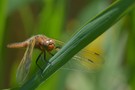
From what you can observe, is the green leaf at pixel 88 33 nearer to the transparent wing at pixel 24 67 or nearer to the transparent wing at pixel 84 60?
the transparent wing at pixel 24 67

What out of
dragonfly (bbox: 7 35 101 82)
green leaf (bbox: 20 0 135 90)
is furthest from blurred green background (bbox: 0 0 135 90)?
green leaf (bbox: 20 0 135 90)

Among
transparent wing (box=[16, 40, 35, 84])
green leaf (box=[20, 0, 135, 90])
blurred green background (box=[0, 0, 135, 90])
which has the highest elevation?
green leaf (box=[20, 0, 135, 90])

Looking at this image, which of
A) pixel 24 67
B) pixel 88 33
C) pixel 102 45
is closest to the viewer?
pixel 88 33

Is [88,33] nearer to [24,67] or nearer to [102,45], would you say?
[24,67]

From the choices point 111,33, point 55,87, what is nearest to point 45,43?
point 55,87

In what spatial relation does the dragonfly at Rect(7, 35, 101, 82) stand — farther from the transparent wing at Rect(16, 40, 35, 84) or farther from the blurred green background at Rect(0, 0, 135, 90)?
the blurred green background at Rect(0, 0, 135, 90)

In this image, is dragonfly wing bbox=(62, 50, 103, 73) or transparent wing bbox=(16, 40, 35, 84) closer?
transparent wing bbox=(16, 40, 35, 84)

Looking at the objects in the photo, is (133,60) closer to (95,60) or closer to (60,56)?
(95,60)

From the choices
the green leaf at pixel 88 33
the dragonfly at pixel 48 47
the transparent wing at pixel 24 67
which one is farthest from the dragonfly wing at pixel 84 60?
the green leaf at pixel 88 33

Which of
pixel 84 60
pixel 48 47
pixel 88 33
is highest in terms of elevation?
pixel 88 33

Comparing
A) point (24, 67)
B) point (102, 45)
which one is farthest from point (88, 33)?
point (102, 45)

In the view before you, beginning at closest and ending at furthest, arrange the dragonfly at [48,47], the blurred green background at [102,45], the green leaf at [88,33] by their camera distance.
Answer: the green leaf at [88,33] → the dragonfly at [48,47] → the blurred green background at [102,45]
